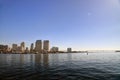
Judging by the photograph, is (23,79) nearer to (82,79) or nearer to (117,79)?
(82,79)

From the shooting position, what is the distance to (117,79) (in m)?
23.7

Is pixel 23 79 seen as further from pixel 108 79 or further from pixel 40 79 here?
pixel 108 79

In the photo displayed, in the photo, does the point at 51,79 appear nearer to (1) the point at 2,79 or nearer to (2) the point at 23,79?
(2) the point at 23,79

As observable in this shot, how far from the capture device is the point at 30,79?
23.9m

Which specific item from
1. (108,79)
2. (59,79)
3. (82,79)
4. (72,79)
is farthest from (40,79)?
(108,79)

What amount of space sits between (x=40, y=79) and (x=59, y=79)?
13.1 ft

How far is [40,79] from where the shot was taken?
24.2 m

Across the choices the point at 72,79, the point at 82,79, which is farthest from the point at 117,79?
the point at 72,79

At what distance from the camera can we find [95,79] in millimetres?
24078

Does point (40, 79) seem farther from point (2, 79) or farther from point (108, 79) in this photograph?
point (108, 79)

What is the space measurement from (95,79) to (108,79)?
2709 mm

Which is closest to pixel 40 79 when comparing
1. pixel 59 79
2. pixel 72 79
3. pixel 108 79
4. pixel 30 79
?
pixel 30 79

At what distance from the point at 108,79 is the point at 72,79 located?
295 inches

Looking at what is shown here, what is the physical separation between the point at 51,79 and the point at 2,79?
9.95 meters
